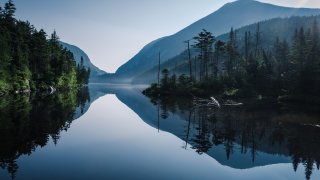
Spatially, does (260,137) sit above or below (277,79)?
below

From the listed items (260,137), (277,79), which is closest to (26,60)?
(277,79)

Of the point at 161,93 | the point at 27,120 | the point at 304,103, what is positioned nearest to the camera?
the point at 27,120

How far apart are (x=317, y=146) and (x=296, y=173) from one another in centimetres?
755

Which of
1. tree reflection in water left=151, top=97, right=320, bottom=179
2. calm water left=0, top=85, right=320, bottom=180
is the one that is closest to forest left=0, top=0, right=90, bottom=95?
calm water left=0, top=85, right=320, bottom=180

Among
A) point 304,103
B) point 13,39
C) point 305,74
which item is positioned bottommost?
point 304,103

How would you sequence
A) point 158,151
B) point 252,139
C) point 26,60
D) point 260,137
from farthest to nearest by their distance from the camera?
point 26,60
point 260,137
point 252,139
point 158,151

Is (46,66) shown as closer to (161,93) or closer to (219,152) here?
(161,93)

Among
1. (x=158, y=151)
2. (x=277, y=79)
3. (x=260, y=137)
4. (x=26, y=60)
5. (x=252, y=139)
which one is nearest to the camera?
(x=158, y=151)

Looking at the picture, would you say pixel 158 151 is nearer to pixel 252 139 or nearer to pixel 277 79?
pixel 252 139

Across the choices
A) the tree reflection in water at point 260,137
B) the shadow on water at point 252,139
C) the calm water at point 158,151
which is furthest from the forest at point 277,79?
the calm water at point 158,151

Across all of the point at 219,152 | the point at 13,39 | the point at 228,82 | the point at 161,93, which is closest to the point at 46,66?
the point at 13,39

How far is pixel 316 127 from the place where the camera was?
33531mm

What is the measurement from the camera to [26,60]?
9081cm

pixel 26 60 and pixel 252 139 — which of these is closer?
pixel 252 139
